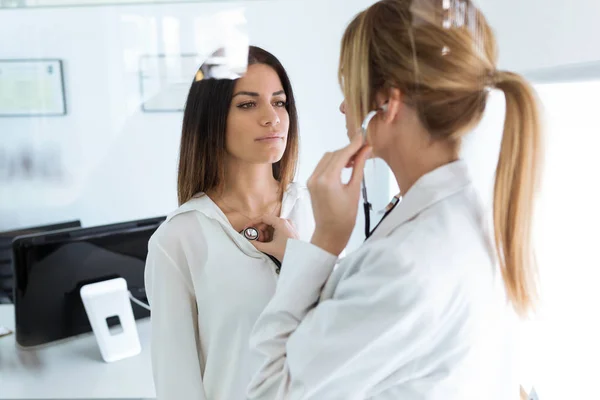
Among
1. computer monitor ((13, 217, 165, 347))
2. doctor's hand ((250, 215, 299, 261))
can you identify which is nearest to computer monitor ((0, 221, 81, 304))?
computer monitor ((13, 217, 165, 347))

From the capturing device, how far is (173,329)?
2.66 feet

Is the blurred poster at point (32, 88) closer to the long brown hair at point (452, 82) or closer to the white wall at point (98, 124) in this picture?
the white wall at point (98, 124)

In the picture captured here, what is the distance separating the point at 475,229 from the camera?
627 mm

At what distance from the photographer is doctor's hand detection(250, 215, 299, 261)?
80cm

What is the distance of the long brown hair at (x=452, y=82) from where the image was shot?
0.60 meters

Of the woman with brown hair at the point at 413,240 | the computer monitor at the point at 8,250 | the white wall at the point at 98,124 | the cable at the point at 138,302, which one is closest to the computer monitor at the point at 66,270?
the cable at the point at 138,302

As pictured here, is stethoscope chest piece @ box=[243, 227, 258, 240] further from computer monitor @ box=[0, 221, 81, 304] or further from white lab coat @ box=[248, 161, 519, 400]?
computer monitor @ box=[0, 221, 81, 304]

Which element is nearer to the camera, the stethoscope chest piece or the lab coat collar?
the lab coat collar

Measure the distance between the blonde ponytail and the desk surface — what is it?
801mm

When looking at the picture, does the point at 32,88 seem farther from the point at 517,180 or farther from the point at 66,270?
the point at 517,180

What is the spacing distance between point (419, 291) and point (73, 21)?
1841 mm

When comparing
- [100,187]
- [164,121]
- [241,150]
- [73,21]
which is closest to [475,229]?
[241,150]

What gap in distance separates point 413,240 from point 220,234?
338mm

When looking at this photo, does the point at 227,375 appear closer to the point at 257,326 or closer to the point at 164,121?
the point at 257,326
